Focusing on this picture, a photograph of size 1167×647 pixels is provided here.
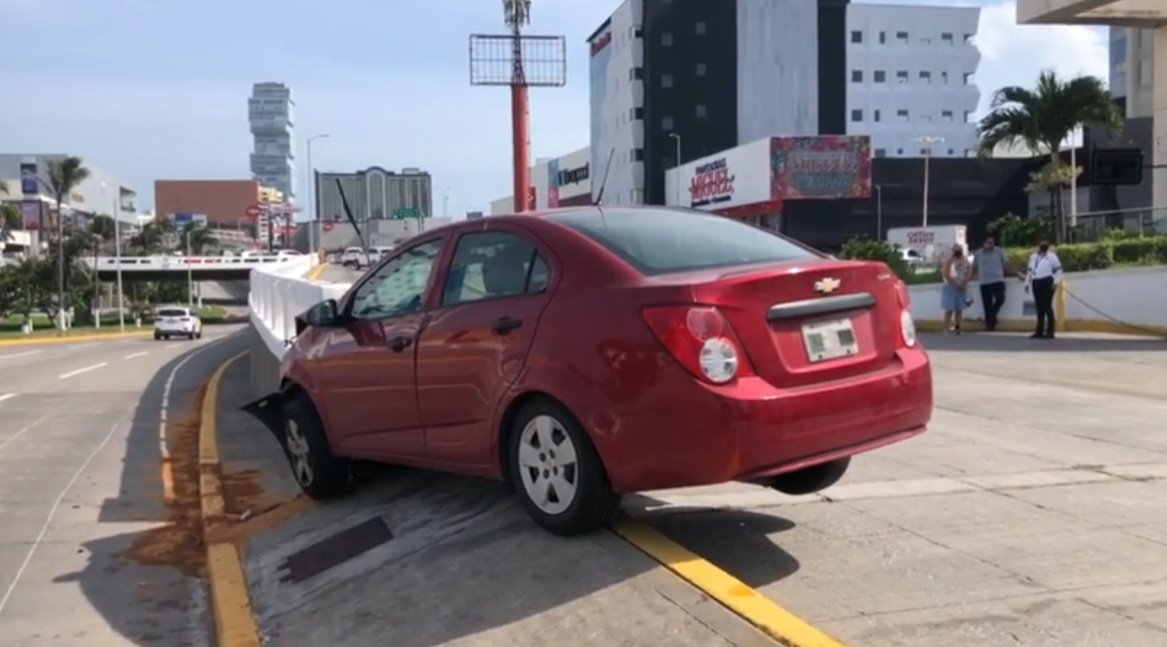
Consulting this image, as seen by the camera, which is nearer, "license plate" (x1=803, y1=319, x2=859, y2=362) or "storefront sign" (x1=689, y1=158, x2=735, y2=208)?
"license plate" (x1=803, y1=319, x2=859, y2=362)

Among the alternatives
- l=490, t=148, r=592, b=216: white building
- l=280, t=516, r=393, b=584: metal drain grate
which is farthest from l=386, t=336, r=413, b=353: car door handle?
l=490, t=148, r=592, b=216: white building

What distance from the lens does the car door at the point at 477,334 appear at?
5.80 metres

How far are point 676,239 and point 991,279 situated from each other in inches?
611

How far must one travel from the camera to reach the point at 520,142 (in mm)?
59594

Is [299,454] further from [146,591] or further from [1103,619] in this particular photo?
[1103,619]

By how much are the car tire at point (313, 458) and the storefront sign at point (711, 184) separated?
58692 mm

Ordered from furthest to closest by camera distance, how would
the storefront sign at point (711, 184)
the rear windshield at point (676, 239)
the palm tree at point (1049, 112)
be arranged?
the storefront sign at point (711, 184), the palm tree at point (1049, 112), the rear windshield at point (676, 239)

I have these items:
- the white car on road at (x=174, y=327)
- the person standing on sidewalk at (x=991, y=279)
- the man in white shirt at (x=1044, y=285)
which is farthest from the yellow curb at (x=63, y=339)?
the man in white shirt at (x=1044, y=285)

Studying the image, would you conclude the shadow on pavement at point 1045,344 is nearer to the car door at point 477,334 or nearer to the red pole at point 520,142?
the car door at point 477,334

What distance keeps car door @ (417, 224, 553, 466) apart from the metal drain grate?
614mm

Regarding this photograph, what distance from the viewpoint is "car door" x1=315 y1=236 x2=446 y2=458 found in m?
6.59

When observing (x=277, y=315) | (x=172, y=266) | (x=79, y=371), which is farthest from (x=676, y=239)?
(x=172, y=266)

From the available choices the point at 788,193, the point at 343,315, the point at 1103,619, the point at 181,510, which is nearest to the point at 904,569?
the point at 1103,619

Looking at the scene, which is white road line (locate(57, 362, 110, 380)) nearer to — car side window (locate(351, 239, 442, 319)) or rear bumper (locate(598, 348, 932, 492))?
car side window (locate(351, 239, 442, 319))
